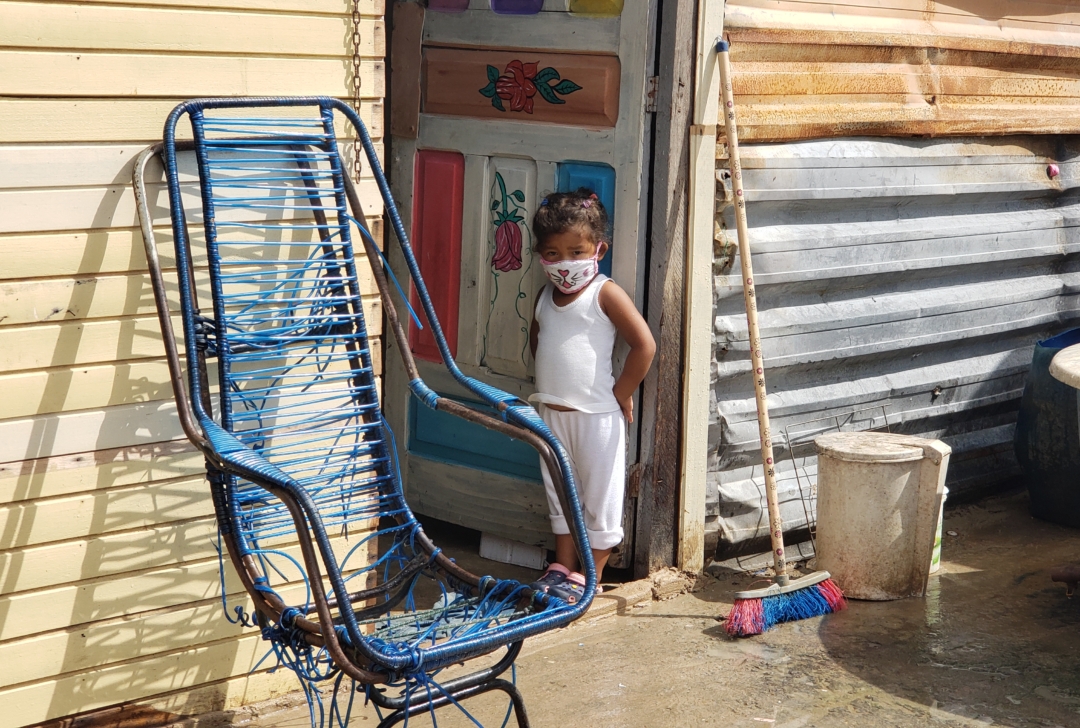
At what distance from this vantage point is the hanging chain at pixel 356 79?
3309 millimetres

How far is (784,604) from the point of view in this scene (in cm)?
411

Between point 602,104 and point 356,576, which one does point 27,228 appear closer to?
point 356,576

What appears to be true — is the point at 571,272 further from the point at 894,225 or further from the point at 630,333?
the point at 894,225

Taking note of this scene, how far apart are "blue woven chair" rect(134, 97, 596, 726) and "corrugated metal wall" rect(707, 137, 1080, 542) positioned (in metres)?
1.59

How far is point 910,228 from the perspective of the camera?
495 cm

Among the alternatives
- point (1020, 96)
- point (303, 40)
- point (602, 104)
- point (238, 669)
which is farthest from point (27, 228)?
point (1020, 96)

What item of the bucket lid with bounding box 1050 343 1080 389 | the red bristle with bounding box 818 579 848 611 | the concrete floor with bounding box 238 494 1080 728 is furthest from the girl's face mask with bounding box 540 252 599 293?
the bucket lid with bounding box 1050 343 1080 389

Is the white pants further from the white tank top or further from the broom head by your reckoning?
the broom head

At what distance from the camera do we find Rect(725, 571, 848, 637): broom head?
402 cm

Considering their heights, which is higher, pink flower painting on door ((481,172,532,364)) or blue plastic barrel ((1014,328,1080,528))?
pink flower painting on door ((481,172,532,364))

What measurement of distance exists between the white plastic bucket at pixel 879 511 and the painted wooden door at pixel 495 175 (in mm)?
733

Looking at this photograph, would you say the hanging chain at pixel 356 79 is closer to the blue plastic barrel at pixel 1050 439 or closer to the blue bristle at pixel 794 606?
the blue bristle at pixel 794 606

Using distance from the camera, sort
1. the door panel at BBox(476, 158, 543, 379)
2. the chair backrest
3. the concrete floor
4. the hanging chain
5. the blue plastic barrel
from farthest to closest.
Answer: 1. the blue plastic barrel
2. the door panel at BBox(476, 158, 543, 379)
3. the concrete floor
4. the hanging chain
5. the chair backrest

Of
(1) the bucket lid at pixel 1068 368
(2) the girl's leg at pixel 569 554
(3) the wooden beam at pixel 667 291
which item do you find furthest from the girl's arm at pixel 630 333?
(1) the bucket lid at pixel 1068 368
